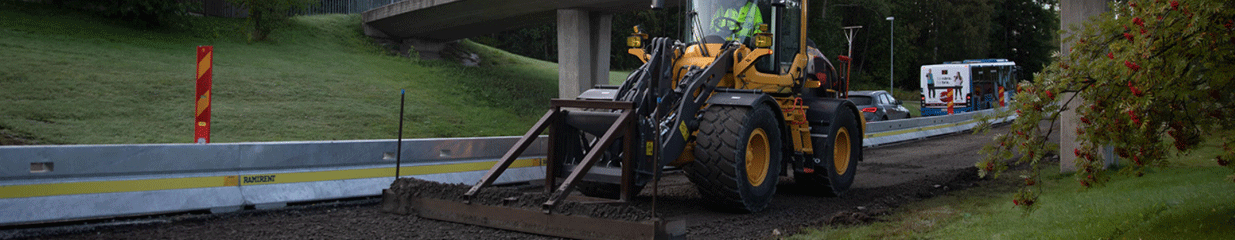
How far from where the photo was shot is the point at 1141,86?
186 inches

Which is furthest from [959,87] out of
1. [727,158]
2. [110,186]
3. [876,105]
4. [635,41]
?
[110,186]

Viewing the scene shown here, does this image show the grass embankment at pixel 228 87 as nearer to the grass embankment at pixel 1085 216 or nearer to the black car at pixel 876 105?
the black car at pixel 876 105

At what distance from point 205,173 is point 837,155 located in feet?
22.9

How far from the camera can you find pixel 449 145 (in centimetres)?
907

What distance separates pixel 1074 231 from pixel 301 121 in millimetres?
13336

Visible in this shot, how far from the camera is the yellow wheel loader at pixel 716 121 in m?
7.26

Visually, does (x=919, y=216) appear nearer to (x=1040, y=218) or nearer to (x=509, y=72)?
(x=1040, y=218)

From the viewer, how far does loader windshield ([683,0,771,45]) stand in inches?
373

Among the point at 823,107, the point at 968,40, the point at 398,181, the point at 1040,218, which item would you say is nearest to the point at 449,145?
the point at 398,181

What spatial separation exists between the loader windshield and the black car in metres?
14.5

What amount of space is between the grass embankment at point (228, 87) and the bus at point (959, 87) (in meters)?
14.5

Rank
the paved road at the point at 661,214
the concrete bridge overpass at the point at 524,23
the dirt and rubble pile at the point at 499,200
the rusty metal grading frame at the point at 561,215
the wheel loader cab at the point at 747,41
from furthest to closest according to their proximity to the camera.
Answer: the concrete bridge overpass at the point at 524,23 < the wheel loader cab at the point at 747,41 < the paved road at the point at 661,214 < the dirt and rubble pile at the point at 499,200 < the rusty metal grading frame at the point at 561,215

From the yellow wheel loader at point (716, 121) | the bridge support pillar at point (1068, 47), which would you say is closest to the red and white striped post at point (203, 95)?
the yellow wheel loader at point (716, 121)

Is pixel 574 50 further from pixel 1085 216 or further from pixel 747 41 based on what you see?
pixel 1085 216
